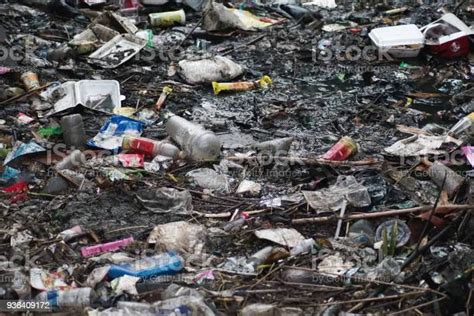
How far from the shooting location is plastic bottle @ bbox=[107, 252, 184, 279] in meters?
3.23

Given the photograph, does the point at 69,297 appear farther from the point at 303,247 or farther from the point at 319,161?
the point at 319,161

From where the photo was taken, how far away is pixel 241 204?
4.00 metres

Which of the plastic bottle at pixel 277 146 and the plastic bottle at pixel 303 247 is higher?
the plastic bottle at pixel 303 247

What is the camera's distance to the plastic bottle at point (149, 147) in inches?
181

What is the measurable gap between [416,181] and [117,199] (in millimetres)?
1884

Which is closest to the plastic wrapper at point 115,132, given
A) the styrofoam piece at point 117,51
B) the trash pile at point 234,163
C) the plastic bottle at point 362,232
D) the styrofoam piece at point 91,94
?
the trash pile at point 234,163

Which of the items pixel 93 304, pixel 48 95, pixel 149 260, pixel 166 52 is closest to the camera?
pixel 93 304

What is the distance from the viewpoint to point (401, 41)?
6609 mm

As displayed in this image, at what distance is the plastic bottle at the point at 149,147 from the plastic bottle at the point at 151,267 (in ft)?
4.29

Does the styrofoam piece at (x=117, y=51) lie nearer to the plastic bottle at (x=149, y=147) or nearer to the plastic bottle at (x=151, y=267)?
the plastic bottle at (x=149, y=147)

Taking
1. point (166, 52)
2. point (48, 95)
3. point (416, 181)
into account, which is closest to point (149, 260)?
point (416, 181)

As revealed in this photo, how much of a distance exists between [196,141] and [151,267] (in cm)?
144

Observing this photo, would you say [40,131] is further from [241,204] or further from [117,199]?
[241,204]

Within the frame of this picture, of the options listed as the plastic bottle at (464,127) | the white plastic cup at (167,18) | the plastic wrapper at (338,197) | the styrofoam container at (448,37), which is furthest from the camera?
the white plastic cup at (167,18)
